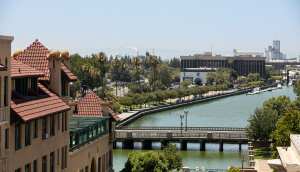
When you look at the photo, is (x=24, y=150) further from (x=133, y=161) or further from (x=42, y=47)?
(x=133, y=161)

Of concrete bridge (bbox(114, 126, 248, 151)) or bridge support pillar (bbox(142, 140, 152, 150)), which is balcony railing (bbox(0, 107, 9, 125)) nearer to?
concrete bridge (bbox(114, 126, 248, 151))

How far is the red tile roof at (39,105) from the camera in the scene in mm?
26556

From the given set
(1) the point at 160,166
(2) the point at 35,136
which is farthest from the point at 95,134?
(2) the point at 35,136

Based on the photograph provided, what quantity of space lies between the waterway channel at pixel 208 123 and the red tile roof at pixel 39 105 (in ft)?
102

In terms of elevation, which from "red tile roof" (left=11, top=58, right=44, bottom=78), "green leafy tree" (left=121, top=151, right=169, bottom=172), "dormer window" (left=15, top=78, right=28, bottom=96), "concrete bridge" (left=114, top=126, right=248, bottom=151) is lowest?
"concrete bridge" (left=114, top=126, right=248, bottom=151)

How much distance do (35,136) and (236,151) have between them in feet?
167

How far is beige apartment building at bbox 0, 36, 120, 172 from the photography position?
2555 cm

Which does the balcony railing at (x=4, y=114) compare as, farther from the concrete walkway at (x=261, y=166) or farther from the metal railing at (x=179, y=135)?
the metal railing at (x=179, y=135)

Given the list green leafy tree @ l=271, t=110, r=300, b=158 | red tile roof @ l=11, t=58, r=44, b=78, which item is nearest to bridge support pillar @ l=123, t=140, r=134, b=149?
green leafy tree @ l=271, t=110, r=300, b=158

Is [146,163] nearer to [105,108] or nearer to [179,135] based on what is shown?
[105,108]

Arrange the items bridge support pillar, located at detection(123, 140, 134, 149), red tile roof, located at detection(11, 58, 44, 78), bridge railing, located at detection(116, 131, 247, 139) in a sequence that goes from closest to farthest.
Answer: red tile roof, located at detection(11, 58, 44, 78), bridge railing, located at detection(116, 131, 247, 139), bridge support pillar, located at detection(123, 140, 134, 149)

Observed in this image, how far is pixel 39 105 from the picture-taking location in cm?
2898

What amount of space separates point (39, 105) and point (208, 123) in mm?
97539

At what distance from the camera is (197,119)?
13300 centimetres
